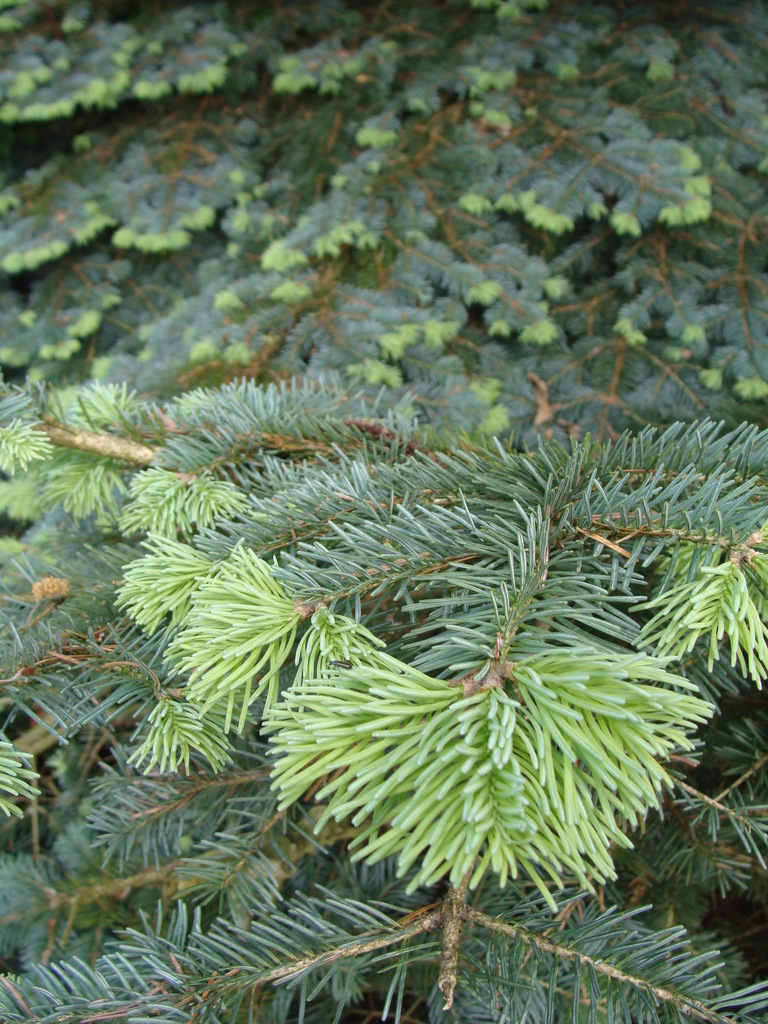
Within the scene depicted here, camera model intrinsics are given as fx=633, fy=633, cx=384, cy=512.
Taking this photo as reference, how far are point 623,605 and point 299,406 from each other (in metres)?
0.44

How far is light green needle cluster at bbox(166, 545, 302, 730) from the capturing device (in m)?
0.44

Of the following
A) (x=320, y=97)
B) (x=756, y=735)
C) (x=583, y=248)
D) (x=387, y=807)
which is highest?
(x=320, y=97)

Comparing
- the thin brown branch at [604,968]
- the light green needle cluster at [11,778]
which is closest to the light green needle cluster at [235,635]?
the light green needle cluster at [11,778]

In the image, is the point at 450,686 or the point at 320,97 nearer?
the point at 450,686

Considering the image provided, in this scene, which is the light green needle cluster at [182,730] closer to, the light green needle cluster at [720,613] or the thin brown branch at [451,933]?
the thin brown branch at [451,933]

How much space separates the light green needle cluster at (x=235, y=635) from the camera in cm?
44

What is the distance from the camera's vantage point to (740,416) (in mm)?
1021

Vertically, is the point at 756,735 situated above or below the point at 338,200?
below

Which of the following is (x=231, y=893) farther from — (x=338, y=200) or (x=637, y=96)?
(x=637, y=96)

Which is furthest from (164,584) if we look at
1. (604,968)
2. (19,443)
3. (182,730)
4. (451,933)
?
(604,968)

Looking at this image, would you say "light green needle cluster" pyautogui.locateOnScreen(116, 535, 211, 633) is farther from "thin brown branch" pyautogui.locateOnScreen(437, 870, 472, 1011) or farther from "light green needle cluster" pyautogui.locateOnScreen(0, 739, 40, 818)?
"thin brown branch" pyautogui.locateOnScreen(437, 870, 472, 1011)

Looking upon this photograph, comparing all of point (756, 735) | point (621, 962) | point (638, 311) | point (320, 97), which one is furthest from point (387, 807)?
point (320, 97)

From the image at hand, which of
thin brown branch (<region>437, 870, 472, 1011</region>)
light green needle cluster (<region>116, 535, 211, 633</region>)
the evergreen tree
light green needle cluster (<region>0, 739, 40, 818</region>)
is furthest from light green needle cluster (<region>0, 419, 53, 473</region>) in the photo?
thin brown branch (<region>437, 870, 472, 1011</region>)

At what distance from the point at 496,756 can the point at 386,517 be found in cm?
26
